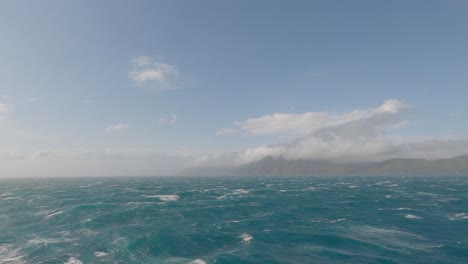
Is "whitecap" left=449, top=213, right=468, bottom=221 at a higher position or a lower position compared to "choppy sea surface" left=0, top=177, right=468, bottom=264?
lower

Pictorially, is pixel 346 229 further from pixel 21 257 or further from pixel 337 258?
pixel 21 257

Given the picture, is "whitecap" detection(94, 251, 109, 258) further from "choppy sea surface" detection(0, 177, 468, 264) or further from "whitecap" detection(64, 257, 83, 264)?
"whitecap" detection(64, 257, 83, 264)

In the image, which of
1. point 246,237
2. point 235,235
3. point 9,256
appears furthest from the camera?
point 235,235

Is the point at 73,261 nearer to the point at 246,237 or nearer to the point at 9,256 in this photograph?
the point at 9,256

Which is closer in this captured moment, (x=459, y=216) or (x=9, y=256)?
(x=9, y=256)

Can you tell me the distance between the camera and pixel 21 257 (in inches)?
1471

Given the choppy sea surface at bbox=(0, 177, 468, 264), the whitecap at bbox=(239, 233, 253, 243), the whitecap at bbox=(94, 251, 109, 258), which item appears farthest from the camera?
the whitecap at bbox=(239, 233, 253, 243)

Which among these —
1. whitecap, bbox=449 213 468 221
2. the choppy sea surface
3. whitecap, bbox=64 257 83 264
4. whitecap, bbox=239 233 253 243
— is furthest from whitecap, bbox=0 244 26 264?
whitecap, bbox=449 213 468 221

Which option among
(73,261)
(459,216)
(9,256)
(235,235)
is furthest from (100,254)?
(459,216)

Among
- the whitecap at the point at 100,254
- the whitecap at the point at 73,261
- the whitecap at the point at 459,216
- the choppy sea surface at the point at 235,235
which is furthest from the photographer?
the whitecap at the point at 459,216

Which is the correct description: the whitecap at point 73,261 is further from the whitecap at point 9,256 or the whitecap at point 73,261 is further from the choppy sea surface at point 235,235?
the whitecap at point 9,256

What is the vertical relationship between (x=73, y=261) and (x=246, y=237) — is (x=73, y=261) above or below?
above

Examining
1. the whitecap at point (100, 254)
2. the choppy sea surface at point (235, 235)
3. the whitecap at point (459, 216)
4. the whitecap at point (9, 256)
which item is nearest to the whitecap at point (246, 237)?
the choppy sea surface at point (235, 235)

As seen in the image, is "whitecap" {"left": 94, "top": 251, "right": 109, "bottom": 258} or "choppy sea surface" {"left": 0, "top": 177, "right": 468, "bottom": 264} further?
"whitecap" {"left": 94, "top": 251, "right": 109, "bottom": 258}
